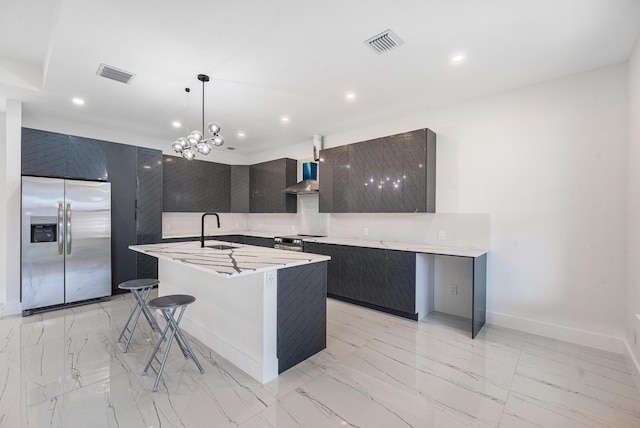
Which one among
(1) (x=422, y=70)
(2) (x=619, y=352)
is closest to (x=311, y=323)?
(1) (x=422, y=70)

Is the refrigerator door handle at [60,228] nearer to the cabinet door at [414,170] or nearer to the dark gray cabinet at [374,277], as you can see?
the dark gray cabinet at [374,277]

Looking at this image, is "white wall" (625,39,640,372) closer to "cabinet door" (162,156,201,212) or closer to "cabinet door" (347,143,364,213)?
"cabinet door" (347,143,364,213)

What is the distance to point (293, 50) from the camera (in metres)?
2.45

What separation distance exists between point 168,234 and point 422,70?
16.9 ft

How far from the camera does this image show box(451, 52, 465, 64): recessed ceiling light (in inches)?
98.3

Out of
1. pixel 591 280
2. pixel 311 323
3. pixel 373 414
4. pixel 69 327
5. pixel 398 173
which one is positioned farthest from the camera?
pixel 398 173

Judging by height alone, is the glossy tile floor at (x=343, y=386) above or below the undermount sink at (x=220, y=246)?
below

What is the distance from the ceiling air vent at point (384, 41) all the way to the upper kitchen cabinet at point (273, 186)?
3.30 m

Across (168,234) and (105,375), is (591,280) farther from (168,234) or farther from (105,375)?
(168,234)

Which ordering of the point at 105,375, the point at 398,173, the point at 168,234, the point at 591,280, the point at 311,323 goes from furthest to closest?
1. the point at 168,234
2. the point at 398,173
3. the point at 591,280
4. the point at 311,323
5. the point at 105,375

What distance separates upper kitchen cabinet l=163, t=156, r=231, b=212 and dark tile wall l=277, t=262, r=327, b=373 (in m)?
3.93

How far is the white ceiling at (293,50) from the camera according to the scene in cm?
198

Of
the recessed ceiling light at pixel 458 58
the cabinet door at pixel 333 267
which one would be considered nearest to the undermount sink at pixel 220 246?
the cabinet door at pixel 333 267

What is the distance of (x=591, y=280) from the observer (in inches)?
108
